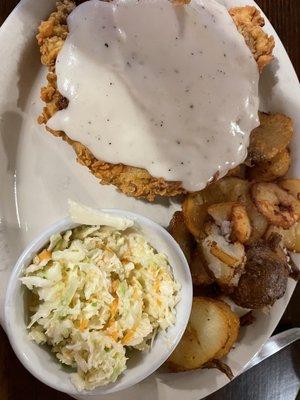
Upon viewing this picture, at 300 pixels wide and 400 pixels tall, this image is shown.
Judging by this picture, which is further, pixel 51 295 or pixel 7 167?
pixel 7 167

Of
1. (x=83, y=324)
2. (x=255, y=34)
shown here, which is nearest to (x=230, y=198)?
(x=255, y=34)

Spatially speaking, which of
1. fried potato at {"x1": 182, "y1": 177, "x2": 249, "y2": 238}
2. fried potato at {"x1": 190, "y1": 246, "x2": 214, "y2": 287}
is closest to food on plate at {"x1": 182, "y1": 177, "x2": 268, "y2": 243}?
fried potato at {"x1": 182, "y1": 177, "x2": 249, "y2": 238}

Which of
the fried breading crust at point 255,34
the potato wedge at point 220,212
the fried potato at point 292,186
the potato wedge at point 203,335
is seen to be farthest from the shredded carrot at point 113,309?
the fried breading crust at point 255,34

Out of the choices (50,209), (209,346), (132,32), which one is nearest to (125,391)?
(209,346)

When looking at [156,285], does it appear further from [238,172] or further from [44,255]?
[238,172]

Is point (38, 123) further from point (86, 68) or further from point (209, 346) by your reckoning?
point (209, 346)

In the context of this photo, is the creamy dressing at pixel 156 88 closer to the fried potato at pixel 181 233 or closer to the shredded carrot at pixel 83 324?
the fried potato at pixel 181 233
